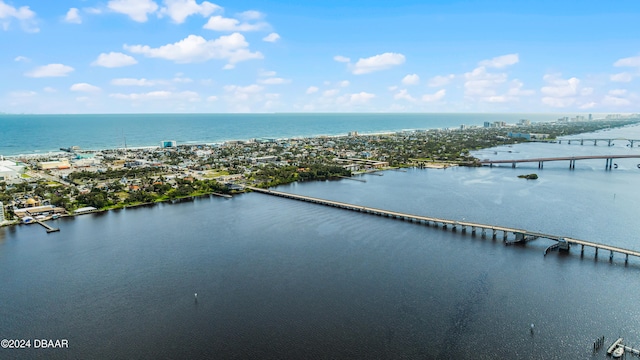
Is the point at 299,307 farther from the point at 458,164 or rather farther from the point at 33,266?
the point at 458,164

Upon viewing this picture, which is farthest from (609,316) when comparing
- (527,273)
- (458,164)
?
(458,164)

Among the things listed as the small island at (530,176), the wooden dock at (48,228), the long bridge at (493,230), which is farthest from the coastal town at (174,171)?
the long bridge at (493,230)

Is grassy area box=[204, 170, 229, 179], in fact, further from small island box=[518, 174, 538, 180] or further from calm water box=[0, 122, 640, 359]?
small island box=[518, 174, 538, 180]

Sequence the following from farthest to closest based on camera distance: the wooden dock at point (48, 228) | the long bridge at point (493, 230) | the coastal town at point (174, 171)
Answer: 1. the coastal town at point (174, 171)
2. the wooden dock at point (48, 228)
3. the long bridge at point (493, 230)

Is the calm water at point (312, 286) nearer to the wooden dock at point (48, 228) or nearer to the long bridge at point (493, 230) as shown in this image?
the wooden dock at point (48, 228)

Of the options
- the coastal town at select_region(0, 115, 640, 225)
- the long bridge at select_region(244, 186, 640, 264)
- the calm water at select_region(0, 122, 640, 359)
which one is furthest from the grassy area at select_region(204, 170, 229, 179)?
the long bridge at select_region(244, 186, 640, 264)

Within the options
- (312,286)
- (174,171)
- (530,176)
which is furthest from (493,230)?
(174,171)

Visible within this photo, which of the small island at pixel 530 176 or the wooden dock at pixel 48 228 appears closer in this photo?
the wooden dock at pixel 48 228
